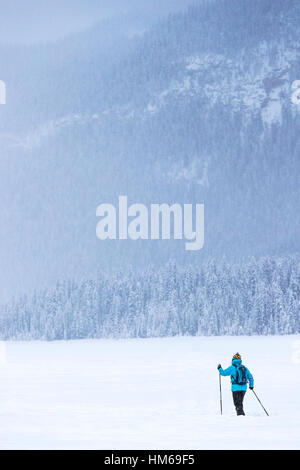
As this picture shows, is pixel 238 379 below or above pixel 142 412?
above

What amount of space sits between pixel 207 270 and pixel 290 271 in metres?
20.0

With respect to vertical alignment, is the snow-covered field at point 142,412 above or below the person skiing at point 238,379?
below

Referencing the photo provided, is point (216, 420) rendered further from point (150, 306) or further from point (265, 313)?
point (150, 306)

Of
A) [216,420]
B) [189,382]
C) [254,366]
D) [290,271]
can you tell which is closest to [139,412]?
[216,420]

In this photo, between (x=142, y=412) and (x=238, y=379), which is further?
(x=142, y=412)

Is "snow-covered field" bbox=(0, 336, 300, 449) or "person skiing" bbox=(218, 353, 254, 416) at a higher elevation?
"person skiing" bbox=(218, 353, 254, 416)

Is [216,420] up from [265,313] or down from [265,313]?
down

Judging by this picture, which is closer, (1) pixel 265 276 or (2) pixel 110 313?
(1) pixel 265 276

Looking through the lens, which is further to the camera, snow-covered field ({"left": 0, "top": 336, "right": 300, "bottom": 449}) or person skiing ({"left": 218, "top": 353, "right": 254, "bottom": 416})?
person skiing ({"left": 218, "top": 353, "right": 254, "bottom": 416})

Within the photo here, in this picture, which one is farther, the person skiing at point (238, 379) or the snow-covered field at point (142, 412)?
the person skiing at point (238, 379)
